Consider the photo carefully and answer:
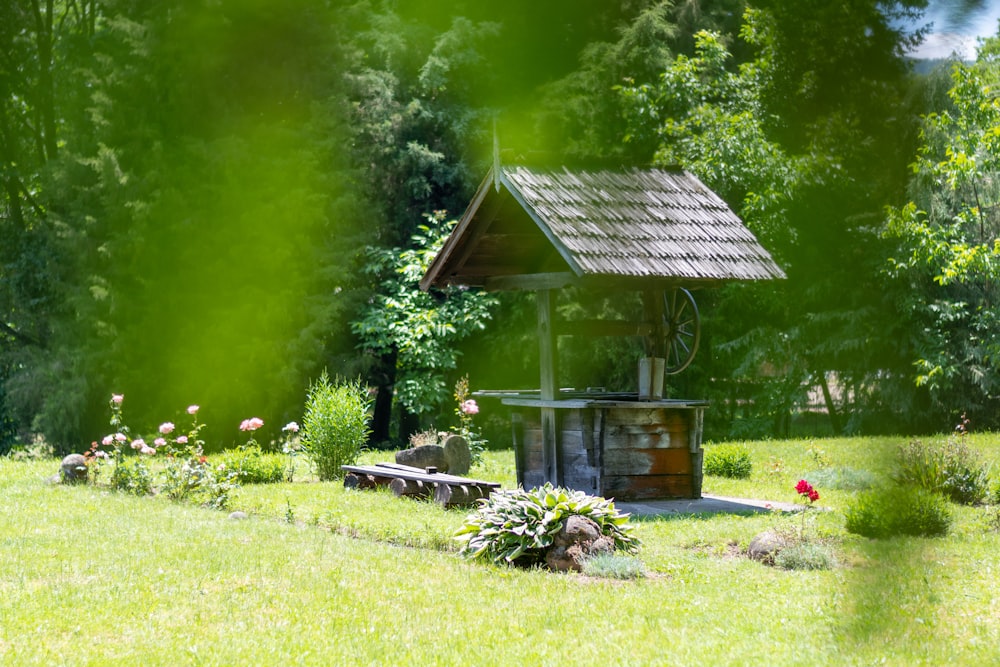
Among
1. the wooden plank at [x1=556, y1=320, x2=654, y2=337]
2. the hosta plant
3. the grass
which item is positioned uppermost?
the wooden plank at [x1=556, y1=320, x2=654, y2=337]

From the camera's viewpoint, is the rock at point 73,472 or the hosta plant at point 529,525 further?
the rock at point 73,472

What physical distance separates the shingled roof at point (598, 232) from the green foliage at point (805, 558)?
2.71m

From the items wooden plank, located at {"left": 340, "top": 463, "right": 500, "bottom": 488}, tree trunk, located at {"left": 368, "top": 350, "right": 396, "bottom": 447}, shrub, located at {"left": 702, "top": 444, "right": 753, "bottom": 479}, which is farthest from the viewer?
tree trunk, located at {"left": 368, "top": 350, "right": 396, "bottom": 447}

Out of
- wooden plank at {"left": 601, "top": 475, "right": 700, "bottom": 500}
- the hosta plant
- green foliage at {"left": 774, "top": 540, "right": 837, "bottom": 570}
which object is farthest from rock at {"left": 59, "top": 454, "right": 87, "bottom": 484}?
green foliage at {"left": 774, "top": 540, "right": 837, "bottom": 570}

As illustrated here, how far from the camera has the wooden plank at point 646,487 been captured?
10.3m

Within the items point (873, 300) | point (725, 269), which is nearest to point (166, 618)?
point (873, 300)

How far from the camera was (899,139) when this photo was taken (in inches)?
35.1

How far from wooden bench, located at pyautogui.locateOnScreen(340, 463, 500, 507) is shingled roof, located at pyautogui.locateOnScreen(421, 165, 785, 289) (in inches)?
82.7

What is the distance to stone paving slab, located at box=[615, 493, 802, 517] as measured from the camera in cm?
981

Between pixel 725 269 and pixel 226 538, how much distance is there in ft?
17.2

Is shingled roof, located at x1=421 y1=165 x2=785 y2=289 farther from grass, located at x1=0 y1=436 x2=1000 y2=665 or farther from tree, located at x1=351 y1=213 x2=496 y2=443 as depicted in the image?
tree, located at x1=351 y1=213 x2=496 y2=443

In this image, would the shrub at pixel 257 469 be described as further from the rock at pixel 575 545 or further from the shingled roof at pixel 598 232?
the rock at pixel 575 545

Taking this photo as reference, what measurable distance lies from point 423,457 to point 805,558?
6.90m

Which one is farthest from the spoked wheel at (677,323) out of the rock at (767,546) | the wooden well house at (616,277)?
the rock at (767,546)
